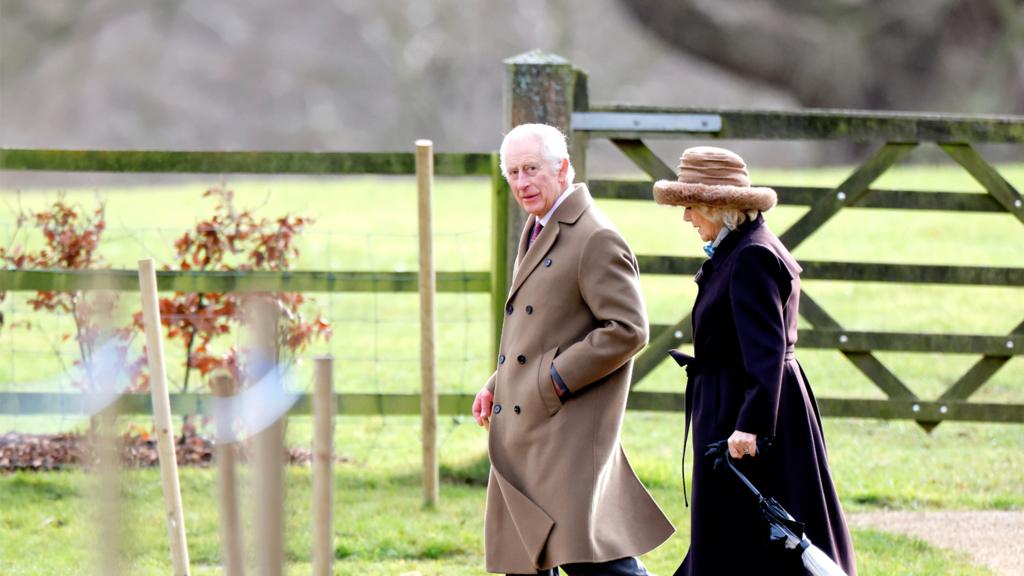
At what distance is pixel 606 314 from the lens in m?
3.83

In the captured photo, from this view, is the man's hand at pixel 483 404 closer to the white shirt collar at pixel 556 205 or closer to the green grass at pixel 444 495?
the white shirt collar at pixel 556 205

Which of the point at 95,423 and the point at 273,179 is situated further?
the point at 273,179

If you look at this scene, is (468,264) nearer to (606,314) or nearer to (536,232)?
(536,232)

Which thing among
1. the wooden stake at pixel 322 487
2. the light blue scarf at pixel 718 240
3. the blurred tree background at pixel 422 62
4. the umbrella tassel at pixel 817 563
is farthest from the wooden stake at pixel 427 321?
the blurred tree background at pixel 422 62

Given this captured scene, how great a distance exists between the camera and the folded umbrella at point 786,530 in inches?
140

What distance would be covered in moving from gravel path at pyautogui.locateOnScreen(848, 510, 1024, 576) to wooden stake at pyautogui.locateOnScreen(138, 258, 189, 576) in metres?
3.15

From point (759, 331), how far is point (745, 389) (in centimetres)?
20

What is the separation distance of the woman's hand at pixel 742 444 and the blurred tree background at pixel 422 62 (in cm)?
1998

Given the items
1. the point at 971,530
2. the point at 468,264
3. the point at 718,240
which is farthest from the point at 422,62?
the point at 718,240

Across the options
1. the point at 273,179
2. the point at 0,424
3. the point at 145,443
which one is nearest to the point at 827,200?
the point at 145,443

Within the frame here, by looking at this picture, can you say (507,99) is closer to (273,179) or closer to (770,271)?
(770,271)

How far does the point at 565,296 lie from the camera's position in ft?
12.8

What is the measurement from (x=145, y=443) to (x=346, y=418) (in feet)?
4.88

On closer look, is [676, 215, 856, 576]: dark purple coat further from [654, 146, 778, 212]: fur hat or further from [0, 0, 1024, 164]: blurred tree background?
[0, 0, 1024, 164]: blurred tree background
